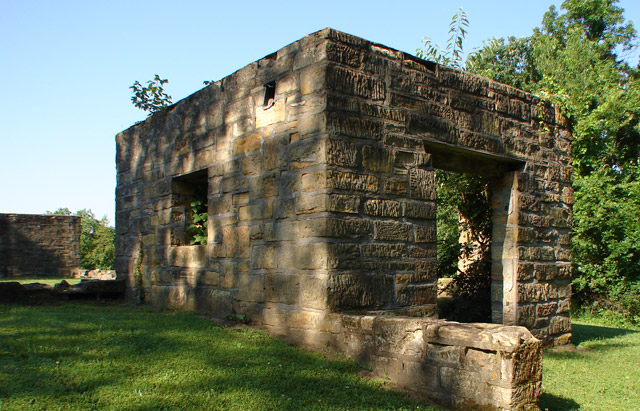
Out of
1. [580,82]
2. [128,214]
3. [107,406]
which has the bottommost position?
[107,406]

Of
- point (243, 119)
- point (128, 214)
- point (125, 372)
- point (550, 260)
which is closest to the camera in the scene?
point (125, 372)

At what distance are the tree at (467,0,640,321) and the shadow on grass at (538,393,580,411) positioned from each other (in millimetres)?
7624

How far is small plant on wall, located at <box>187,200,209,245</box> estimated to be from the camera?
23.0 feet

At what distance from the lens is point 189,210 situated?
7199 millimetres

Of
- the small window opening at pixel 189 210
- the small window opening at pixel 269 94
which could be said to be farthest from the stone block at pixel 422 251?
the small window opening at pixel 189 210

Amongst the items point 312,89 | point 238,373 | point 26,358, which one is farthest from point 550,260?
point 26,358

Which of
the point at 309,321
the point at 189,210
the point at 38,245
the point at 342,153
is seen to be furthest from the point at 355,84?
the point at 38,245

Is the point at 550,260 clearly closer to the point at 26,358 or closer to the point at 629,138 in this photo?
the point at 26,358

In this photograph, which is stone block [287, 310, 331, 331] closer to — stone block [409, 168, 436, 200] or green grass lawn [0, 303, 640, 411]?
green grass lawn [0, 303, 640, 411]

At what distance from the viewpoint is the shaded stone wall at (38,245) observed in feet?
65.3

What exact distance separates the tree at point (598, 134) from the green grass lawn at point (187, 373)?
5.95m

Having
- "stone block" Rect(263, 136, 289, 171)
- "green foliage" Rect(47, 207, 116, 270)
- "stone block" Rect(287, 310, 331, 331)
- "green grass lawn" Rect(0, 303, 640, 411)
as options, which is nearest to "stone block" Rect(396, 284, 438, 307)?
"stone block" Rect(287, 310, 331, 331)

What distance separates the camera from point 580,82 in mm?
17516

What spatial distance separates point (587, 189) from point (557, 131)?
509 centimetres
